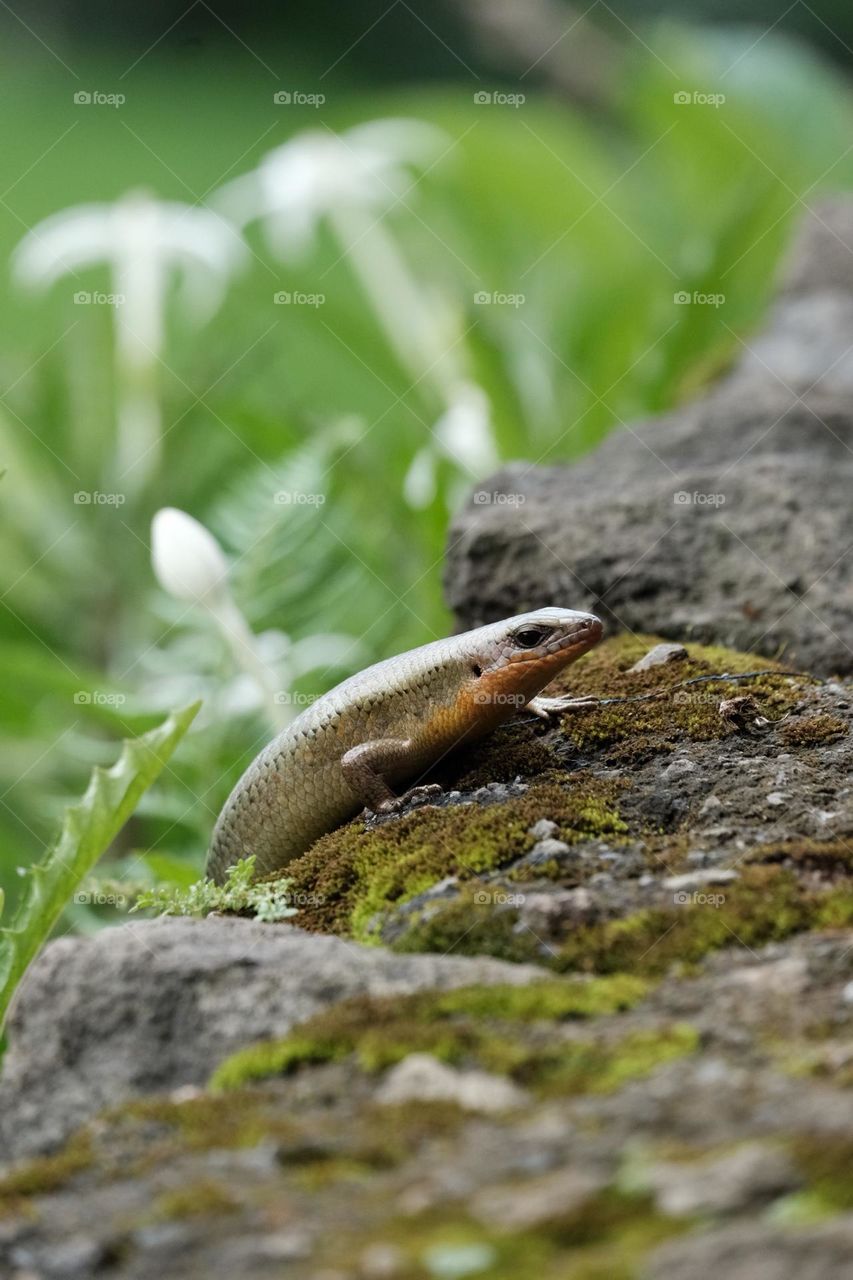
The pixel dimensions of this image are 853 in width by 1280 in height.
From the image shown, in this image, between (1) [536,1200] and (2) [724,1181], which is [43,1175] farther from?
(2) [724,1181]

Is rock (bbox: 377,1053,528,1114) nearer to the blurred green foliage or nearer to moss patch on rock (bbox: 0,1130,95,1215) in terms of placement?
moss patch on rock (bbox: 0,1130,95,1215)

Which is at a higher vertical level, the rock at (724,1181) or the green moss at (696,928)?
the green moss at (696,928)

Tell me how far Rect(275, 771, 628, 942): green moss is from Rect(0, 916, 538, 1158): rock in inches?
10.6

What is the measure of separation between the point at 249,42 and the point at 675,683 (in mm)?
15099

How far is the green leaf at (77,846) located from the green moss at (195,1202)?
3.74ft

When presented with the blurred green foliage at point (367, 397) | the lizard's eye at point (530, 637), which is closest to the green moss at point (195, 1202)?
the lizard's eye at point (530, 637)

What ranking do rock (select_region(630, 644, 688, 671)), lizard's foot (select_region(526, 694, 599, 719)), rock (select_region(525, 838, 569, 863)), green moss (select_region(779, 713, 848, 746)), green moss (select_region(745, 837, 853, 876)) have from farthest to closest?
rock (select_region(630, 644, 688, 671))
lizard's foot (select_region(526, 694, 599, 719))
green moss (select_region(779, 713, 848, 746))
rock (select_region(525, 838, 569, 863))
green moss (select_region(745, 837, 853, 876))

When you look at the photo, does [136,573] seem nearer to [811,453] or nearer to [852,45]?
[811,453]

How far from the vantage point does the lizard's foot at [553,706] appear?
3.12 metres

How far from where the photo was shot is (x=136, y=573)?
234 inches

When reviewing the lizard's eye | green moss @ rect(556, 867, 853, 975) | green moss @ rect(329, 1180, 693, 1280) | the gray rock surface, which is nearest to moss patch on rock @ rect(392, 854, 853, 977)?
green moss @ rect(556, 867, 853, 975)

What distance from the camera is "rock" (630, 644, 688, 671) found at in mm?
3342

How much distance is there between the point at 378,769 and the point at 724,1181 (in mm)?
1632

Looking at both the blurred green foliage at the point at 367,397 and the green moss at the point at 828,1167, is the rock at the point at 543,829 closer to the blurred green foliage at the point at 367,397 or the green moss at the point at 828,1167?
the green moss at the point at 828,1167
